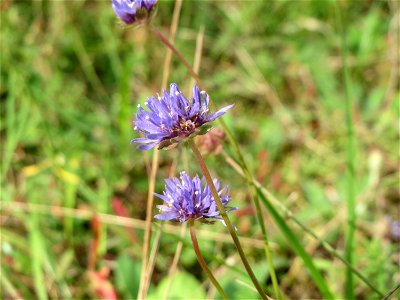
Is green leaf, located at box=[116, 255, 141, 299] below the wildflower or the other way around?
below

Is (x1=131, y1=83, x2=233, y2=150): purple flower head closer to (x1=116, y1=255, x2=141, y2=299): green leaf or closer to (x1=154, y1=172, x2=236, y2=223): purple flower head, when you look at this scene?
(x1=154, y1=172, x2=236, y2=223): purple flower head

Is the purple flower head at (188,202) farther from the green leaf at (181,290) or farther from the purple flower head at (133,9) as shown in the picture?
the green leaf at (181,290)

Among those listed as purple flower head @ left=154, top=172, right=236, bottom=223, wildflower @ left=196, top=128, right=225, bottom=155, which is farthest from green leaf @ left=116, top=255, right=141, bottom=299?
purple flower head @ left=154, top=172, right=236, bottom=223

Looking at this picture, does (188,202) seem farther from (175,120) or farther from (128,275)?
(128,275)

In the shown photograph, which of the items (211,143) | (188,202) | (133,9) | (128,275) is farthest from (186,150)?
(188,202)

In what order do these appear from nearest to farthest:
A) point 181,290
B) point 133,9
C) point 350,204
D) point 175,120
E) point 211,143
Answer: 1. point 175,120
2. point 133,9
3. point 211,143
4. point 350,204
5. point 181,290

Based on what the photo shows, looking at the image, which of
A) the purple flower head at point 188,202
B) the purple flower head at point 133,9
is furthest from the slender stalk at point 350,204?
the purple flower head at point 133,9
